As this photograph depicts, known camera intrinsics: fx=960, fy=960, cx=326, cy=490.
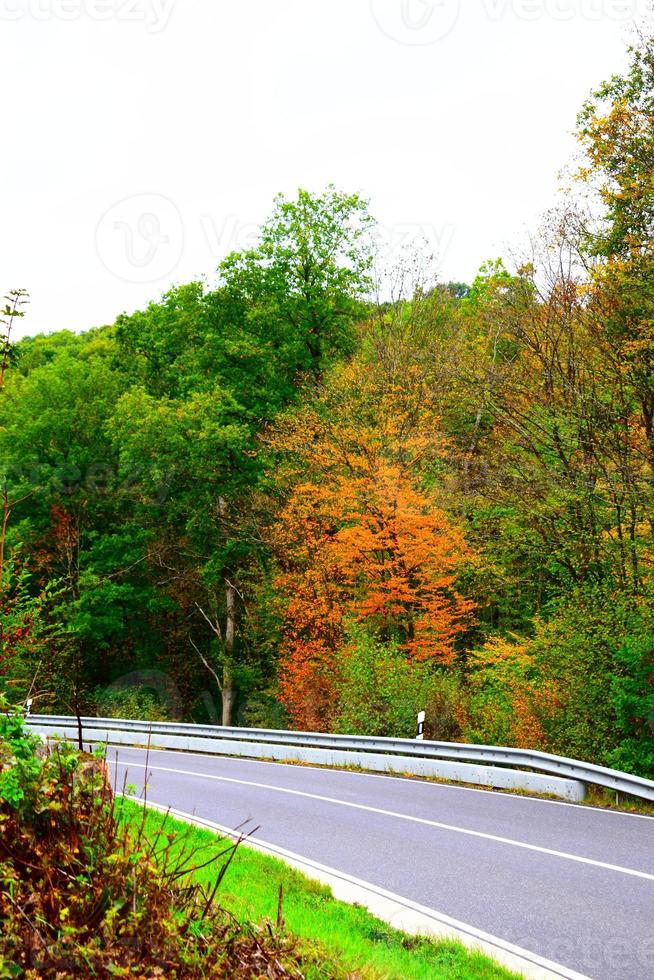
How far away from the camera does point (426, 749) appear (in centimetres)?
1702

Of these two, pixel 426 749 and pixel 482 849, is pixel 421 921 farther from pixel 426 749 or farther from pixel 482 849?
pixel 426 749

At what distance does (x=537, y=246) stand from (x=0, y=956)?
70.0 ft

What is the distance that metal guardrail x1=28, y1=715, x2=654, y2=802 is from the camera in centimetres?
1255

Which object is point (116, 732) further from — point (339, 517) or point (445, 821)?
point (445, 821)

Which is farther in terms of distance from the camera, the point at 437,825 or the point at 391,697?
the point at 391,697

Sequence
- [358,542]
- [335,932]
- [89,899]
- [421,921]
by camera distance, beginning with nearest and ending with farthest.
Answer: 1. [89,899]
2. [335,932]
3. [421,921]
4. [358,542]

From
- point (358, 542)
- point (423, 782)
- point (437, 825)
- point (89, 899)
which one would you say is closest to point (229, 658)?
point (358, 542)

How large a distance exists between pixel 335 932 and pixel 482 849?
12.4 feet

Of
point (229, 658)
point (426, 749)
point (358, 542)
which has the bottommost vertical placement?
point (426, 749)

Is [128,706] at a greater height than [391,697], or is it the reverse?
[391,697]

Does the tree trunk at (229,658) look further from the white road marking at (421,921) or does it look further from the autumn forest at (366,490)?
the white road marking at (421,921)

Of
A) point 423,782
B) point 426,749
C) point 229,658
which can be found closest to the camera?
point 423,782

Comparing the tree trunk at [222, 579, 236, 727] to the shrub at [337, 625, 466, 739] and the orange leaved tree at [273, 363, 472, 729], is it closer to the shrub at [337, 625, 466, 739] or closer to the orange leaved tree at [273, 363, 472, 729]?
the orange leaved tree at [273, 363, 472, 729]

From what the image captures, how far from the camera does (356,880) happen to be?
27.6 ft
